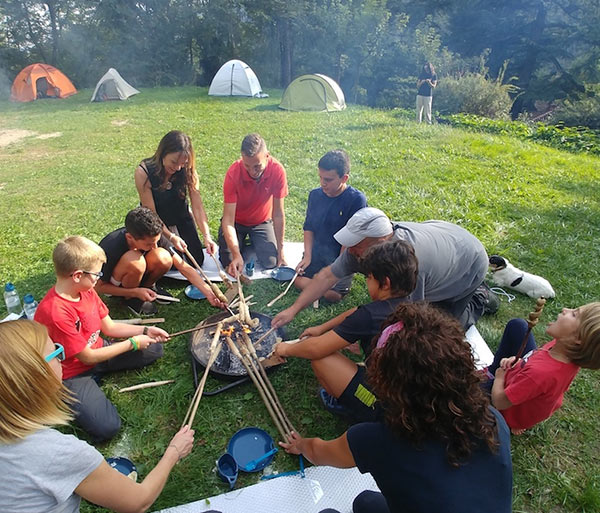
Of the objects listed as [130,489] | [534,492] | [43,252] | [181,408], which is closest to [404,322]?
[130,489]

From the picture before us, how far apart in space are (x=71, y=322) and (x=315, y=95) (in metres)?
14.1

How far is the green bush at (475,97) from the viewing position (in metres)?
15.2

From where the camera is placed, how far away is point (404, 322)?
5.84 feet

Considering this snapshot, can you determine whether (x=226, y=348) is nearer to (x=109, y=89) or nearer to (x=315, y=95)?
(x=315, y=95)

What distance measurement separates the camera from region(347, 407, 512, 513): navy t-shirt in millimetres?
1513

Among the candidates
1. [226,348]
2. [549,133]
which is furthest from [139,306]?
[549,133]

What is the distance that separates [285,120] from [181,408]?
11.7 m

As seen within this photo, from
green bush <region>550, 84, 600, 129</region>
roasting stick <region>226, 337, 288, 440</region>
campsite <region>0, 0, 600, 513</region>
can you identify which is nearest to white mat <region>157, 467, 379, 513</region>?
campsite <region>0, 0, 600, 513</region>

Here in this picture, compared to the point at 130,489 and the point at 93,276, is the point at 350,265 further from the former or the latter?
the point at 130,489

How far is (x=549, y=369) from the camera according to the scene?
2.32 m

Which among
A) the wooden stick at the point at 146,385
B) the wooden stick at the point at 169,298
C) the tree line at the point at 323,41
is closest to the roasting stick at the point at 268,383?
the wooden stick at the point at 146,385

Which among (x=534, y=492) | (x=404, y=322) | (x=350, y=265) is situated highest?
(x=404, y=322)

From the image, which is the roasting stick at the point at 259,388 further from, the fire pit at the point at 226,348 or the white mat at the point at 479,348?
the white mat at the point at 479,348

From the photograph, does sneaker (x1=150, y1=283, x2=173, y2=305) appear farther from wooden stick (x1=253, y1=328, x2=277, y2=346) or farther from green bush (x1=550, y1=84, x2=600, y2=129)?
green bush (x1=550, y1=84, x2=600, y2=129)
